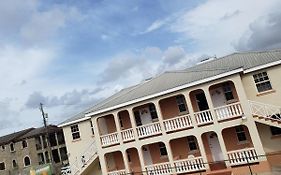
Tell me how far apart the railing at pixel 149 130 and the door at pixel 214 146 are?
4136mm

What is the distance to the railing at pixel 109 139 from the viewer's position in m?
27.2

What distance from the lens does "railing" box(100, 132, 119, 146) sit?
27.2 metres

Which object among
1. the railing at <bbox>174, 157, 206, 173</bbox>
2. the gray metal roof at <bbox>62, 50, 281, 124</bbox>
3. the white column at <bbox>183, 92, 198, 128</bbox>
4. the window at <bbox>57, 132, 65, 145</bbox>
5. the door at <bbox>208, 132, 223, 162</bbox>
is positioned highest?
the gray metal roof at <bbox>62, 50, 281, 124</bbox>

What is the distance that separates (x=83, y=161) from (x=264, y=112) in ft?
57.5

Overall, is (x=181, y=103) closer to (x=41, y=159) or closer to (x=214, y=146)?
(x=214, y=146)

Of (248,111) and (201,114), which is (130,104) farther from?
(248,111)

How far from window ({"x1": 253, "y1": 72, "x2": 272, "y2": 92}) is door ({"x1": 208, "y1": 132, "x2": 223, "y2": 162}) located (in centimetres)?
501

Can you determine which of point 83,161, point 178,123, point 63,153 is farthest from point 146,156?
point 63,153

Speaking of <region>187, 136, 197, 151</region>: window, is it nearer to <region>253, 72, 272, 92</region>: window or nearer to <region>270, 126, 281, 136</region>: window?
<region>270, 126, 281, 136</region>: window

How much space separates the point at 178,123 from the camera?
24.7 m

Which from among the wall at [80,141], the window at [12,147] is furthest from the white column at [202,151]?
the window at [12,147]

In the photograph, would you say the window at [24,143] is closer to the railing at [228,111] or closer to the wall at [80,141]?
the wall at [80,141]

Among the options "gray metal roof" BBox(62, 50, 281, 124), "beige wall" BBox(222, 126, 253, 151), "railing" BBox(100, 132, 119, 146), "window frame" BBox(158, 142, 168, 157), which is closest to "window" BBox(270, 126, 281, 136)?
"beige wall" BBox(222, 126, 253, 151)

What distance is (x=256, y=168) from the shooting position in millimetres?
21672
